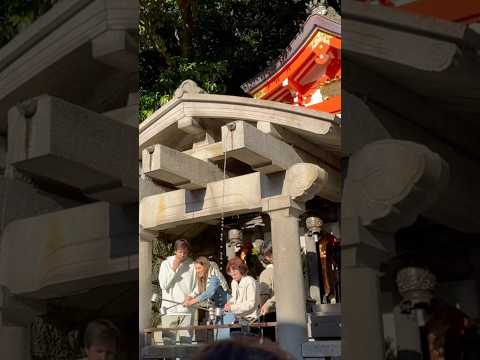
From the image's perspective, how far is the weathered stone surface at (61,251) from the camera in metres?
0.32

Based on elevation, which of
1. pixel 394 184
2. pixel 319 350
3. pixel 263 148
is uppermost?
pixel 263 148

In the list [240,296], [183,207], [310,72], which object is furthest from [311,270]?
[310,72]

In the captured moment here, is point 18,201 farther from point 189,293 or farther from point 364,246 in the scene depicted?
point 189,293

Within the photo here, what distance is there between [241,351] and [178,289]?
0.66 meters

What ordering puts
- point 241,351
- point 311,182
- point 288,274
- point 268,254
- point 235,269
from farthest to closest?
point 268,254 → point 288,274 → point 235,269 → point 311,182 → point 241,351

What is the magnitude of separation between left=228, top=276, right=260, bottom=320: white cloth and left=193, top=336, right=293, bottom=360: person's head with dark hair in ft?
2.25

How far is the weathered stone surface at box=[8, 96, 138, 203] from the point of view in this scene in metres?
0.30

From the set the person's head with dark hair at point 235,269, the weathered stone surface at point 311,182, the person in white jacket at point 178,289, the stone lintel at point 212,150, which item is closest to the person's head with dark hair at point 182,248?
the person in white jacket at point 178,289

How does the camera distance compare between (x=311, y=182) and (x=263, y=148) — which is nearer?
(x=311, y=182)

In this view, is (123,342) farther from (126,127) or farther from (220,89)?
(220,89)

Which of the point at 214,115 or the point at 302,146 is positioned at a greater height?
the point at 214,115

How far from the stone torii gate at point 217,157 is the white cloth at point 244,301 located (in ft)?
0.51

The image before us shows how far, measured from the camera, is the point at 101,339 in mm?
346

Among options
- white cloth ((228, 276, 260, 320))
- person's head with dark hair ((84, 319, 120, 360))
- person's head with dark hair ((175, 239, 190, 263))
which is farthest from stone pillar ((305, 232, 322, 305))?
person's head with dark hair ((84, 319, 120, 360))
